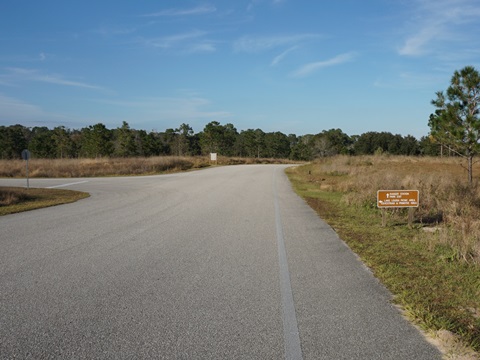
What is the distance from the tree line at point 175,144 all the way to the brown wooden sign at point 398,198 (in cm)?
5629

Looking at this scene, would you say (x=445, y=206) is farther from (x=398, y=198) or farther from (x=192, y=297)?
(x=192, y=297)

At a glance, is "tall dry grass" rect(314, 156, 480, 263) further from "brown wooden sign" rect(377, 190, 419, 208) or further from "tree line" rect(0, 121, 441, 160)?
"tree line" rect(0, 121, 441, 160)

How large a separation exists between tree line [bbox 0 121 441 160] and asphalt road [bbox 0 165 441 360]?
59421 mm

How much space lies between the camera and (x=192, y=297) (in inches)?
195

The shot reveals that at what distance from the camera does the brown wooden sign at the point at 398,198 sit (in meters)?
9.43

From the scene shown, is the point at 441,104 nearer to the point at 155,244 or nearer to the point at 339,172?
the point at 155,244

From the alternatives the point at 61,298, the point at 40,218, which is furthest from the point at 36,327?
the point at 40,218

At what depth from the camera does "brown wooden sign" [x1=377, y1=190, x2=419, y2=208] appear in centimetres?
943

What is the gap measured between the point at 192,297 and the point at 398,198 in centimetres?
634

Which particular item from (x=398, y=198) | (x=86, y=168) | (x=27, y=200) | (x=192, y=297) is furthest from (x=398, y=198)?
(x=86, y=168)

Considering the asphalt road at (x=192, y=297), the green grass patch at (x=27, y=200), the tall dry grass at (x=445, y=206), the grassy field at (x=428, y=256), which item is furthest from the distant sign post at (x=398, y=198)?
the green grass patch at (x=27, y=200)

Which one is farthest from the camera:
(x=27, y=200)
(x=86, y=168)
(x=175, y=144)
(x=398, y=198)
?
(x=175, y=144)

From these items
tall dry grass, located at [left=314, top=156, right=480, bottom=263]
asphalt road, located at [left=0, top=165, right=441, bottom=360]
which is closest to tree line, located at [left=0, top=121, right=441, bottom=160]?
tall dry grass, located at [left=314, top=156, right=480, bottom=263]

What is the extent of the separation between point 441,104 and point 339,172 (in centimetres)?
1838
